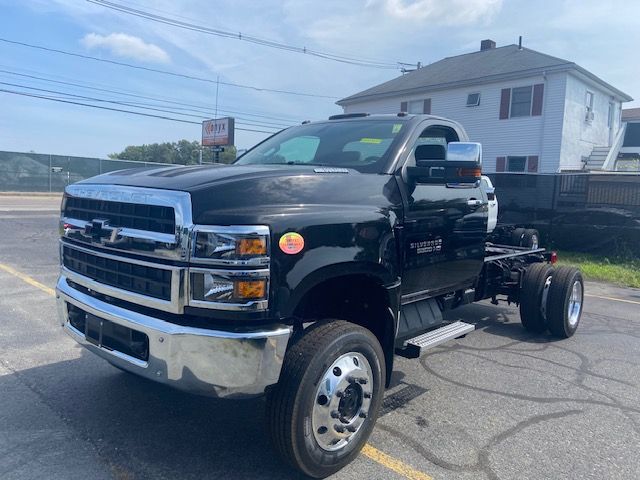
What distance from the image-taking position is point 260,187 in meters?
2.95

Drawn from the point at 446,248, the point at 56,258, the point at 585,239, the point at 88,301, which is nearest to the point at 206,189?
the point at 88,301

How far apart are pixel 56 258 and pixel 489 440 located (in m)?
8.64

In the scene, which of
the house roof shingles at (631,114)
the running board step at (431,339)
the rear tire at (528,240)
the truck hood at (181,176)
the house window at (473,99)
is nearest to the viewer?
the truck hood at (181,176)

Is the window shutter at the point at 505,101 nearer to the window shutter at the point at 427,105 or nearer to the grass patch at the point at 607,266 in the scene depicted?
the window shutter at the point at 427,105

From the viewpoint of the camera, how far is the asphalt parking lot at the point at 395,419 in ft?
10.3

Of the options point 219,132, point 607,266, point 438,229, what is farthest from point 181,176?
point 219,132

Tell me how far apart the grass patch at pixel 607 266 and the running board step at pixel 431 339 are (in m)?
7.50

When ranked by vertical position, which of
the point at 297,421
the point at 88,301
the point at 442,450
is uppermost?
the point at 88,301

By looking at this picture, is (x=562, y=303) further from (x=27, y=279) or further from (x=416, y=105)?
(x=416, y=105)

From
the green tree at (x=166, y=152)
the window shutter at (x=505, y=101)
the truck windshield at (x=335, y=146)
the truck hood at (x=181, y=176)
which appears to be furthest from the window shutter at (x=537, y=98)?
the green tree at (x=166, y=152)

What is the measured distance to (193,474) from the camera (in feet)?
9.86

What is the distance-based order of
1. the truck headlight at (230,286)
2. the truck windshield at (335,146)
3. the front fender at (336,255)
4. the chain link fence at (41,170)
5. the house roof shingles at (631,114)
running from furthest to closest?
the house roof shingles at (631,114) → the chain link fence at (41,170) → the truck windshield at (335,146) → the front fender at (336,255) → the truck headlight at (230,286)

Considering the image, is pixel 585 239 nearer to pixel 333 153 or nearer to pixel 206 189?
pixel 333 153

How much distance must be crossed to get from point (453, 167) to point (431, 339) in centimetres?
125
